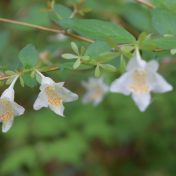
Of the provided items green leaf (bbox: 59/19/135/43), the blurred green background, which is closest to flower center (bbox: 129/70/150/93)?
green leaf (bbox: 59/19/135/43)

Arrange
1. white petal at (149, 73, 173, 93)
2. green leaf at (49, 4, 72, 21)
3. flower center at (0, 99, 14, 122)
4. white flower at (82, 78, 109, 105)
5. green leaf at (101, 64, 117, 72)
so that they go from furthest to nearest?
1. white flower at (82, 78, 109, 105)
2. green leaf at (49, 4, 72, 21)
3. flower center at (0, 99, 14, 122)
4. green leaf at (101, 64, 117, 72)
5. white petal at (149, 73, 173, 93)

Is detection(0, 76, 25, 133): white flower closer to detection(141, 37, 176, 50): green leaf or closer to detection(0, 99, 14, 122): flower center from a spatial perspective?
detection(0, 99, 14, 122): flower center

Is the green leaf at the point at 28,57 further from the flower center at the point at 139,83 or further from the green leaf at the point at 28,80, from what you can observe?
the flower center at the point at 139,83

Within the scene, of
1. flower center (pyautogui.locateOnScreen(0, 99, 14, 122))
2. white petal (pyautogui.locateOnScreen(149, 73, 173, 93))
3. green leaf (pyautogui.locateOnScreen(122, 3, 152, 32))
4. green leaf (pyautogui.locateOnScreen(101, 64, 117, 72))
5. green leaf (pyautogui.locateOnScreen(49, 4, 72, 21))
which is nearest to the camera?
white petal (pyautogui.locateOnScreen(149, 73, 173, 93))

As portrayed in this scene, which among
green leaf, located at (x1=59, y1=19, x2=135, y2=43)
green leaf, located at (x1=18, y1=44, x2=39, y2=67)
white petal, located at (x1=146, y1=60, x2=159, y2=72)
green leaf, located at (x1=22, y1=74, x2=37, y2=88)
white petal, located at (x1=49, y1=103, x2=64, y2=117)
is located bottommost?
white petal, located at (x1=49, y1=103, x2=64, y2=117)

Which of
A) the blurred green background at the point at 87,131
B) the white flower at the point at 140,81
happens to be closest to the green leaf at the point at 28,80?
the white flower at the point at 140,81

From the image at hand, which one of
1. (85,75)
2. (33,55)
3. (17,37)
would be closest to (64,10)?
(33,55)

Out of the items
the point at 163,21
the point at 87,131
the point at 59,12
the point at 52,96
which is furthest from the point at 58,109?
the point at 87,131

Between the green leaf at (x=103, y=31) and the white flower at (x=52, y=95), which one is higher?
the green leaf at (x=103, y=31)
